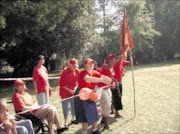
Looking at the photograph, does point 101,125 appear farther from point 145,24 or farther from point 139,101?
point 145,24

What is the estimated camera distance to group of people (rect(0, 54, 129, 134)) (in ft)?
14.4

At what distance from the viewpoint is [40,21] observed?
10.5 m

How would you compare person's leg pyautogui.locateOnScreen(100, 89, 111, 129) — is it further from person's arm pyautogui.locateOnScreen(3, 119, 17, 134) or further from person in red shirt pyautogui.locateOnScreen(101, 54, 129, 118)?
person's arm pyautogui.locateOnScreen(3, 119, 17, 134)

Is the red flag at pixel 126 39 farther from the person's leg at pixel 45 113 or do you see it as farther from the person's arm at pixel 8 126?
the person's arm at pixel 8 126

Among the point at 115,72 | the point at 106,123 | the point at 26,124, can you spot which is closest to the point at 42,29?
the point at 115,72

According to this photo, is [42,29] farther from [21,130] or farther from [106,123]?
[21,130]

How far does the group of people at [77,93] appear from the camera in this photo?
4383 millimetres

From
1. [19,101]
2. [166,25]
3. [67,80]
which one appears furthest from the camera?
[166,25]

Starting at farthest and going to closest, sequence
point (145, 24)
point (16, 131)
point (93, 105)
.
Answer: point (145, 24) < point (93, 105) < point (16, 131)

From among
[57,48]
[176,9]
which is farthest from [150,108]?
[176,9]

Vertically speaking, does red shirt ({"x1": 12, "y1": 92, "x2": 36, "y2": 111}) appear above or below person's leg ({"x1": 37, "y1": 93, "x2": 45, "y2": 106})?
above

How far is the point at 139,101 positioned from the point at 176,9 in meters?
30.7

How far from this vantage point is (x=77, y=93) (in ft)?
14.9

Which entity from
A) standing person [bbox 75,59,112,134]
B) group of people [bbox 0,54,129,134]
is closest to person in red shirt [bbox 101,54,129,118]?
group of people [bbox 0,54,129,134]
